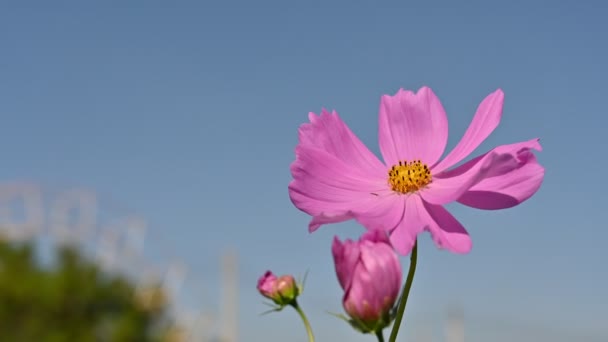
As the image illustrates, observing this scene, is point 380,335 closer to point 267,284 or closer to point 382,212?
point 382,212

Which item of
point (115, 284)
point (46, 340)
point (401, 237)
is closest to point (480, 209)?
point (401, 237)

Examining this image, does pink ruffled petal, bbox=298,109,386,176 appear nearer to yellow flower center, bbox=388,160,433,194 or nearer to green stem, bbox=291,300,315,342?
yellow flower center, bbox=388,160,433,194

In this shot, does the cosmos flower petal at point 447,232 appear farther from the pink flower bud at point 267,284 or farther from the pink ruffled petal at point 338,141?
the pink flower bud at point 267,284

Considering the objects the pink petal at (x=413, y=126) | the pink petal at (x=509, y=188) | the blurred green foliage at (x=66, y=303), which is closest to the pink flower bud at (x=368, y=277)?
the pink petal at (x=509, y=188)

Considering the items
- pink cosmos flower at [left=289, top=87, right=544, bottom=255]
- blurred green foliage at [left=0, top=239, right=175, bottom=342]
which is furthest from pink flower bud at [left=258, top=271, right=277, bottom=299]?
blurred green foliage at [left=0, top=239, right=175, bottom=342]

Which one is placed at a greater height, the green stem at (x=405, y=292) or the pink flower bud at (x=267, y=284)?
the pink flower bud at (x=267, y=284)

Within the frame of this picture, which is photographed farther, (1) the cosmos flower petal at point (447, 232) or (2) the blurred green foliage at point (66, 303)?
(2) the blurred green foliage at point (66, 303)
